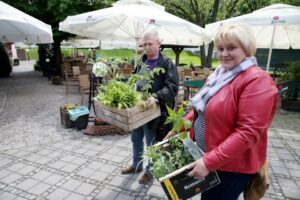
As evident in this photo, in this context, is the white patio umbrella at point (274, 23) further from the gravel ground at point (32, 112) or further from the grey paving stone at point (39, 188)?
the gravel ground at point (32, 112)

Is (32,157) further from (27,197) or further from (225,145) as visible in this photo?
(225,145)

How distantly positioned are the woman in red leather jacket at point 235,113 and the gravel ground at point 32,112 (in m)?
4.29

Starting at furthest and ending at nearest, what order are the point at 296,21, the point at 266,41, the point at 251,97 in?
→ 1. the point at 266,41
2. the point at 296,21
3. the point at 251,97

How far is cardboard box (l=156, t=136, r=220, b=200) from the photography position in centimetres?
152

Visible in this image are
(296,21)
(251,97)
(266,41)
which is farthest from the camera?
(266,41)

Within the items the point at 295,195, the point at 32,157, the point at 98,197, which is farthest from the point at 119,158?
the point at 295,195

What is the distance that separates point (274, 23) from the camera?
17.1 ft

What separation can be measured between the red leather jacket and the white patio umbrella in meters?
1.03

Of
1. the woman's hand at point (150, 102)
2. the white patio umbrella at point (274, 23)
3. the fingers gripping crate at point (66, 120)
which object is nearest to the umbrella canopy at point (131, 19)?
the white patio umbrella at point (274, 23)

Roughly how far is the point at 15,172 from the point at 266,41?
8732 mm

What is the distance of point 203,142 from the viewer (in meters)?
1.72

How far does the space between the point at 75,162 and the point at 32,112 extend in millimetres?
3935

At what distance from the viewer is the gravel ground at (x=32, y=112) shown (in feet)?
17.6

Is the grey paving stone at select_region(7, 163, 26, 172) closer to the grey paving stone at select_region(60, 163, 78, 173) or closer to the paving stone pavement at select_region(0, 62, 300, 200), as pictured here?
the paving stone pavement at select_region(0, 62, 300, 200)
